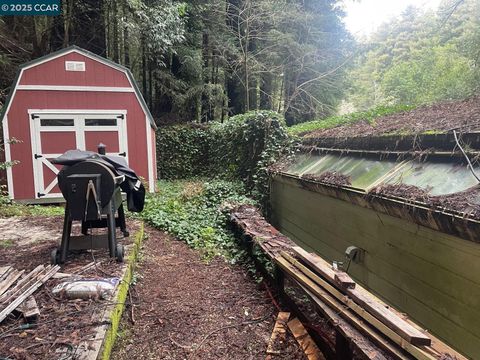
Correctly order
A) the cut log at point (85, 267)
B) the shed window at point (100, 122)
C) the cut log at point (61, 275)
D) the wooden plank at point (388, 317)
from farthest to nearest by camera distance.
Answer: the shed window at point (100, 122), the cut log at point (85, 267), the cut log at point (61, 275), the wooden plank at point (388, 317)

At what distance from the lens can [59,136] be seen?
812 cm

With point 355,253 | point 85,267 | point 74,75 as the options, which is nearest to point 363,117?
point 355,253

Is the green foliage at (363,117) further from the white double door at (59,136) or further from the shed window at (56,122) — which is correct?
the shed window at (56,122)

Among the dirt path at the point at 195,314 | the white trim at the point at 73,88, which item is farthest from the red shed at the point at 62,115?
the dirt path at the point at 195,314

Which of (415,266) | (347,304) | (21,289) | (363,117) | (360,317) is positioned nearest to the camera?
(360,317)

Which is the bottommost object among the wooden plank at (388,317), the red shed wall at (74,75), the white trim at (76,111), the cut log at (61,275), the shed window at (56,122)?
the cut log at (61,275)

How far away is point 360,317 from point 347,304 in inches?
6.5

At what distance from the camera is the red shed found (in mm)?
7844

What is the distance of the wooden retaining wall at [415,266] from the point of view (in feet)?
7.86

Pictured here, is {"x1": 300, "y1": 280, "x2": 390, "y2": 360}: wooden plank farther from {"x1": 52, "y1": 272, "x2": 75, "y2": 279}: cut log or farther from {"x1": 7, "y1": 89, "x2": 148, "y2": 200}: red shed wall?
{"x1": 7, "y1": 89, "x2": 148, "y2": 200}: red shed wall

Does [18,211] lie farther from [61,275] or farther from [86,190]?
[61,275]

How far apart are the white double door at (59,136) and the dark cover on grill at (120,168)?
187 inches

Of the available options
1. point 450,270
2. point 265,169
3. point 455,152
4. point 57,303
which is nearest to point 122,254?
point 57,303

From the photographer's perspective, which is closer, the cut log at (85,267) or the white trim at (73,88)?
the cut log at (85,267)
